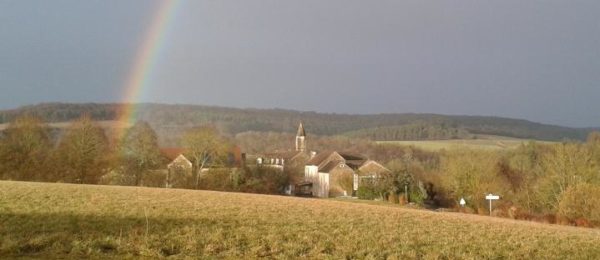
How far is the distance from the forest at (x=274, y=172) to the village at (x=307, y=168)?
5.16 feet

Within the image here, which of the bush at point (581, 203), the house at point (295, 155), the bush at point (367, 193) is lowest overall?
the bush at point (367, 193)

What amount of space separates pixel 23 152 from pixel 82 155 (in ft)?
20.7

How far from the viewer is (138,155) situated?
251 ft

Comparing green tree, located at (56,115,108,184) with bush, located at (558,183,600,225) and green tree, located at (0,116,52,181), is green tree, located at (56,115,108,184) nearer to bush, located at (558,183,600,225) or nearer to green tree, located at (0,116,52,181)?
green tree, located at (0,116,52,181)

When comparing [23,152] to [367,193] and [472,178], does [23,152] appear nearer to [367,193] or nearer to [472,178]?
[367,193]

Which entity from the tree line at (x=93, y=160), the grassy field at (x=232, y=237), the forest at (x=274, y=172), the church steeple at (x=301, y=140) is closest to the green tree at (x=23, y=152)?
the tree line at (x=93, y=160)

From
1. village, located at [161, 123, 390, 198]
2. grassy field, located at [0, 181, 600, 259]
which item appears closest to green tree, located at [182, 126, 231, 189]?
village, located at [161, 123, 390, 198]

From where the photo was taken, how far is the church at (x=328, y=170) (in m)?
101

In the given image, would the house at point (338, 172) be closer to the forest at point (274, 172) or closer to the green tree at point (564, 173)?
the forest at point (274, 172)

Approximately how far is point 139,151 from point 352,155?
2285 inches

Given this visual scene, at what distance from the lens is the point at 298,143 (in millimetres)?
150625

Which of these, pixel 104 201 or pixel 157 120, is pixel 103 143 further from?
pixel 157 120

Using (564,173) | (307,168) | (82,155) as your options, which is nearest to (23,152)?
(82,155)

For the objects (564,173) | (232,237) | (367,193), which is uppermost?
(232,237)
